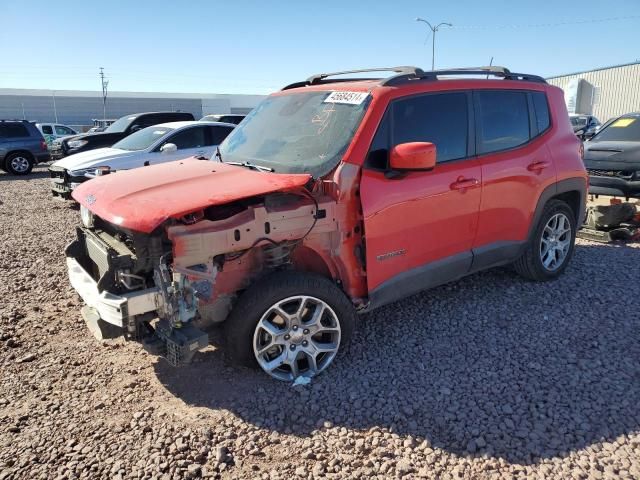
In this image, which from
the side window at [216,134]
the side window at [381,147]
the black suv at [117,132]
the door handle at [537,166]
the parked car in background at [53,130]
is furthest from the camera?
the parked car in background at [53,130]

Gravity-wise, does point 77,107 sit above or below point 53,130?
above

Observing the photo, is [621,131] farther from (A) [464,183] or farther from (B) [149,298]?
(B) [149,298]

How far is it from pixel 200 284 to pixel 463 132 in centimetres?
249

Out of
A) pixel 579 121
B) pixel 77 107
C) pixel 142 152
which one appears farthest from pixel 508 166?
pixel 77 107

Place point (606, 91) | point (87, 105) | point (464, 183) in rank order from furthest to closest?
point (87, 105) → point (606, 91) → point (464, 183)

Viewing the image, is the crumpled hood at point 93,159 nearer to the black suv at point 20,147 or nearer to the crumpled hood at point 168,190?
the crumpled hood at point 168,190

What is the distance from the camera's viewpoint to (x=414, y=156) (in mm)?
3482

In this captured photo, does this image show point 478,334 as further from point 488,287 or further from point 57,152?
point 57,152

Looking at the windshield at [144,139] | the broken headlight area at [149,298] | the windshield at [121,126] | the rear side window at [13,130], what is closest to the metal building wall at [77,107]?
the rear side window at [13,130]

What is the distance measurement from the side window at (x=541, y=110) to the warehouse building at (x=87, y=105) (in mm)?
48547

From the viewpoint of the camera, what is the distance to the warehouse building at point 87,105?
51.8 meters

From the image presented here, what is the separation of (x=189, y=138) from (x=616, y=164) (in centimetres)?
780

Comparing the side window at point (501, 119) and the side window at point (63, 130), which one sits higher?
the side window at point (501, 119)

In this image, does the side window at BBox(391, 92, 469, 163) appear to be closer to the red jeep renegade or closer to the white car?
the red jeep renegade
